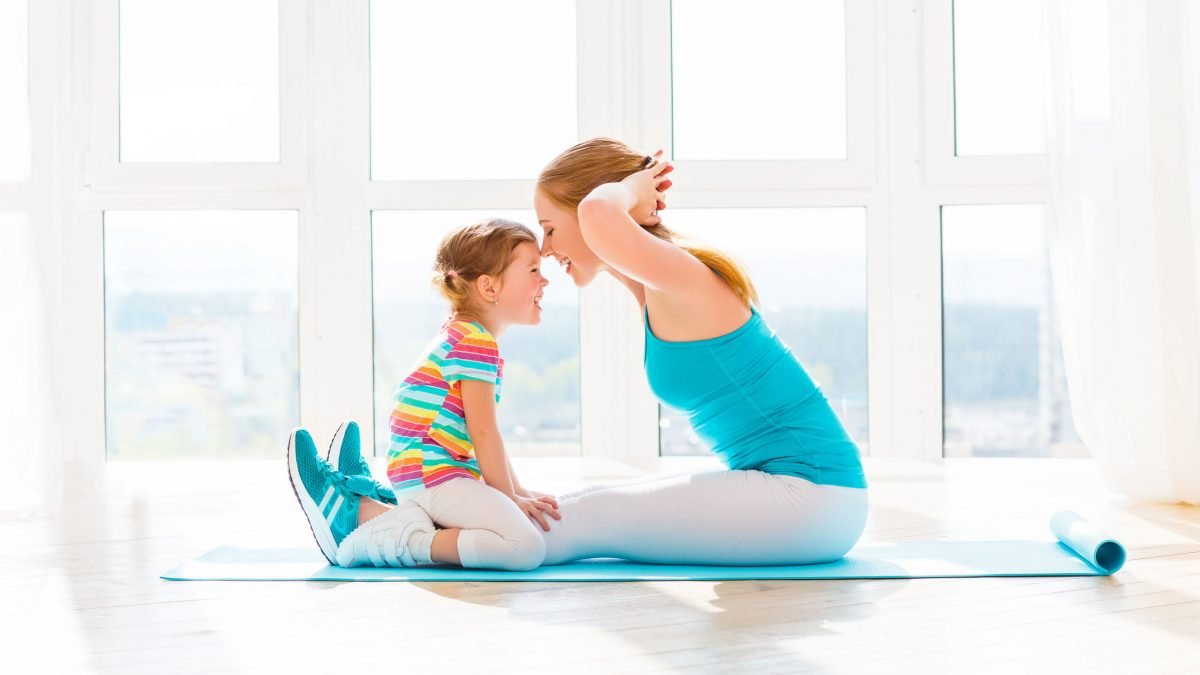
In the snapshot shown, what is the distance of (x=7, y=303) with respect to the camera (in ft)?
8.47

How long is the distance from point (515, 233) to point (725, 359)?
437 millimetres

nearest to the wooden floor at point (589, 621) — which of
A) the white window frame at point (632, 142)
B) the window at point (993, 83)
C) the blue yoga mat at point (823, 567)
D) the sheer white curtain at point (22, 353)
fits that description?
the blue yoga mat at point (823, 567)

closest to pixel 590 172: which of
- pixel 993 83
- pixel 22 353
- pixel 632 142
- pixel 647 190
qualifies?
pixel 647 190

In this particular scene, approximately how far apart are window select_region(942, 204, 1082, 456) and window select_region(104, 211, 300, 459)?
209cm

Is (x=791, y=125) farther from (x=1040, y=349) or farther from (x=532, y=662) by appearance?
(x=532, y=662)

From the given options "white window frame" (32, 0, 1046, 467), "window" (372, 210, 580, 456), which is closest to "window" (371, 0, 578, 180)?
"white window frame" (32, 0, 1046, 467)

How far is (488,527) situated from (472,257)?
459mm

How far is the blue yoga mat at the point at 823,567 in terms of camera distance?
1.78 m

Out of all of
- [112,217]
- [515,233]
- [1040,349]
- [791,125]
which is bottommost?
[1040,349]

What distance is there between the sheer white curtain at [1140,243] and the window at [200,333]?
2339 millimetres

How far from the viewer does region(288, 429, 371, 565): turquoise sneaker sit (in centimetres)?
188

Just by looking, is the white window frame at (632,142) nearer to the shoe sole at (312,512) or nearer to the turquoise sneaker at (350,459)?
the turquoise sneaker at (350,459)

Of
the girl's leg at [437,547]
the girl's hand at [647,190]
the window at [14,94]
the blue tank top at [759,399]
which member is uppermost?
the window at [14,94]

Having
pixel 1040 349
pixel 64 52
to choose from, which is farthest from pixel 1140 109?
pixel 64 52
